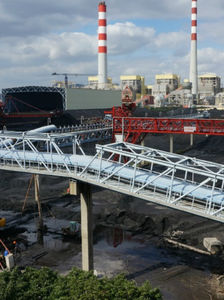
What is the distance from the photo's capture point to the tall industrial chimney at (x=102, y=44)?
11069 centimetres

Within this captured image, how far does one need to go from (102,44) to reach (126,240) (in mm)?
85207

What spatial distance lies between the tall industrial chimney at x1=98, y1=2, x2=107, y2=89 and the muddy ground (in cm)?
6719

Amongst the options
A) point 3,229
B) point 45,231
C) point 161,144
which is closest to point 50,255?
point 45,231

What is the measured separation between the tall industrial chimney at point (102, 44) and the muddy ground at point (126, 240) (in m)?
67.2

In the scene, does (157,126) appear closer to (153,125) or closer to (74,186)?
(153,125)

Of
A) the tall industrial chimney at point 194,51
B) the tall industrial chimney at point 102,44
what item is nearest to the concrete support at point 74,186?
the tall industrial chimney at point 102,44

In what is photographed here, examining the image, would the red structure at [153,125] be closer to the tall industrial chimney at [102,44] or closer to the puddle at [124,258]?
the puddle at [124,258]

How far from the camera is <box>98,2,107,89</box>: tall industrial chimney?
111 meters

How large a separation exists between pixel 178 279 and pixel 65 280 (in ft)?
45.9

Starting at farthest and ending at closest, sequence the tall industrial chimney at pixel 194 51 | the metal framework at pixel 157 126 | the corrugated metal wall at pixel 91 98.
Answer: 1. the tall industrial chimney at pixel 194 51
2. the corrugated metal wall at pixel 91 98
3. the metal framework at pixel 157 126

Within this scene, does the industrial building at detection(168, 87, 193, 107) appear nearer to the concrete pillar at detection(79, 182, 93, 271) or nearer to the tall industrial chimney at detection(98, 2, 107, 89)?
the tall industrial chimney at detection(98, 2, 107, 89)

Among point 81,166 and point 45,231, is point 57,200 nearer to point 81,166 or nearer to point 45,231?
point 45,231

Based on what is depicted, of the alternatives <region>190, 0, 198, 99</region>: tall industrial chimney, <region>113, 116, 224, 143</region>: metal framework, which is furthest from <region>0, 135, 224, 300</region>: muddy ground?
<region>190, 0, 198, 99</region>: tall industrial chimney

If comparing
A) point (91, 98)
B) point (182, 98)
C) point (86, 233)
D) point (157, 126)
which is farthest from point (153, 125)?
point (182, 98)
